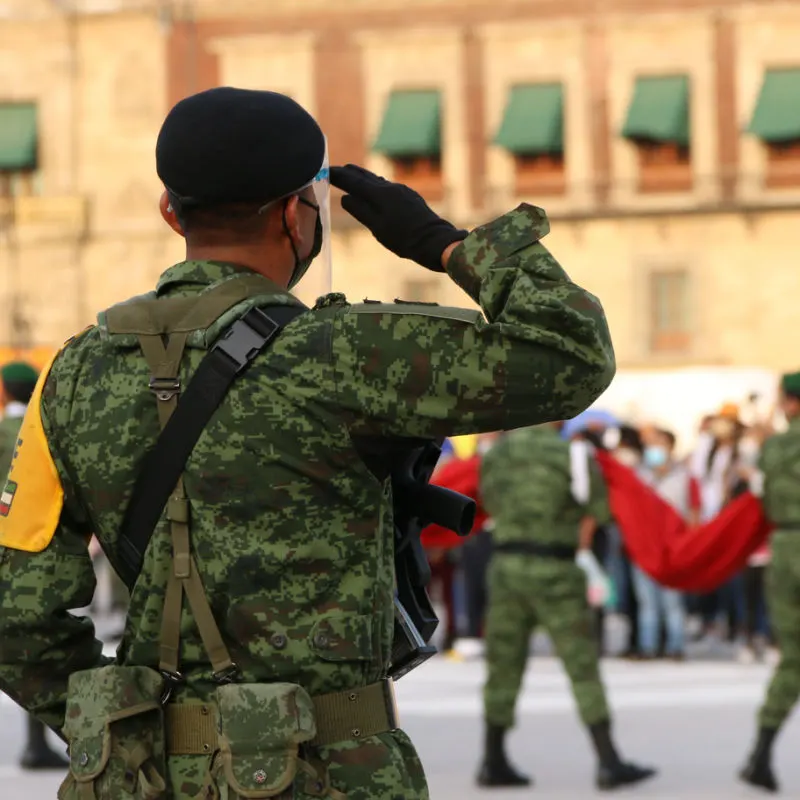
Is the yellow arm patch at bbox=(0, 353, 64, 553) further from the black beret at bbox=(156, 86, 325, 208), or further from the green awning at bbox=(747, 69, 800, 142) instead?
the green awning at bbox=(747, 69, 800, 142)

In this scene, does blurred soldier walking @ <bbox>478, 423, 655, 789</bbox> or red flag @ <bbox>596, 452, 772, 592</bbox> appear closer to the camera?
blurred soldier walking @ <bbox>478, 423, 655, 789</bbox>

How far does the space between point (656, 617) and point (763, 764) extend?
6203 millimetres

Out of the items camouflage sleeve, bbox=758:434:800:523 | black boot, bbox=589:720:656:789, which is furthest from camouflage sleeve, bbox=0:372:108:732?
camouflage sleeve, bbox=758:434:800:523

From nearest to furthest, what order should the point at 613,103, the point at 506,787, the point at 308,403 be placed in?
the point at 308,403 < the point at 506,787 < the point at 613,103

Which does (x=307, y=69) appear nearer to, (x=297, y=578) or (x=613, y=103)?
(x=613, y=103)

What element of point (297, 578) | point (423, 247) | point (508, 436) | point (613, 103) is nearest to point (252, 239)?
point (423, 247)

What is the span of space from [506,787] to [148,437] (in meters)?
6.71

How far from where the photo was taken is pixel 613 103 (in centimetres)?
3369

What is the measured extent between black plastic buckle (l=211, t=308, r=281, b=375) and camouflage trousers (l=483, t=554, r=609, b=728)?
6340mm

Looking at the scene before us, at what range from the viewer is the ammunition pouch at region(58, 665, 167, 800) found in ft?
9.48

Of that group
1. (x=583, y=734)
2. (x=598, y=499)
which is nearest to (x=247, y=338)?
(x=598, y=499)

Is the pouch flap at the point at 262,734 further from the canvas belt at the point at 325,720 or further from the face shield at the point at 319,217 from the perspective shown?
the face shield at the point at 319,217

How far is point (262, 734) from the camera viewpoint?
9.19ft

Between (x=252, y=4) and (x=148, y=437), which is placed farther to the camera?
(x=252, y=4)
